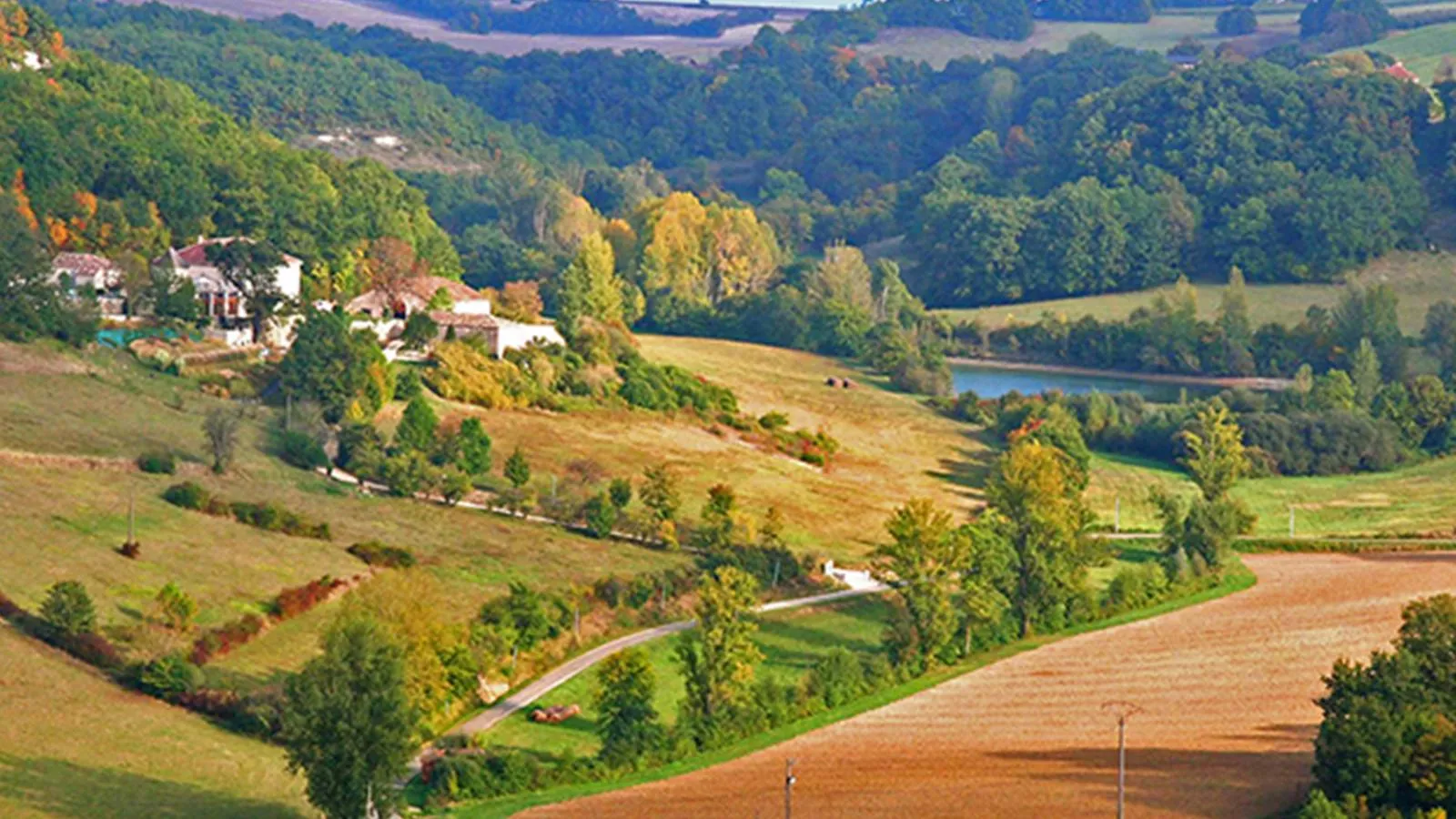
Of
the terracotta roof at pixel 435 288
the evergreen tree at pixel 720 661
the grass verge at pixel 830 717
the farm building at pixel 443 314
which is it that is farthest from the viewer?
the terracotta roof at pixel 435 288

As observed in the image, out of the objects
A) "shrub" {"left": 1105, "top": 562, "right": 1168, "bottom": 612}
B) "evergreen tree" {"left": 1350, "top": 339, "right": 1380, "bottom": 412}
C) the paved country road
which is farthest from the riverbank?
the paved country road

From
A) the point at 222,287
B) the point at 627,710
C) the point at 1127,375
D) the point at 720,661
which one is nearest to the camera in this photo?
the point at 627,710

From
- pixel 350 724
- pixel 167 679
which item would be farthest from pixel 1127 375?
pixel 350 724

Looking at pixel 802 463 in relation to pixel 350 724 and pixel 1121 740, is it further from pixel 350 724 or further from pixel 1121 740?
pixel 1121 740

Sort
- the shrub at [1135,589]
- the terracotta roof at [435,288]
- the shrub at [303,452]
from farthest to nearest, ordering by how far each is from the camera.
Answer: the terracotta roof at [435,288]
the shrub at [303,452]
the shrub at [1135,589]

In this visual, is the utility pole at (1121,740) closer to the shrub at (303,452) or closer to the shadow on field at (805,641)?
the shadow on field at (805,641)

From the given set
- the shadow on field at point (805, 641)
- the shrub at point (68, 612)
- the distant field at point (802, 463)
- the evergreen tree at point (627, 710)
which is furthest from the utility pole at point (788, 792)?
the distant field at point (802, 463)

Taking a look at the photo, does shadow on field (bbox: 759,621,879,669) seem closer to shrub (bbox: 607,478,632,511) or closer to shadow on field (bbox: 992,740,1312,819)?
shrub (bbox: 607,478,632,511)
